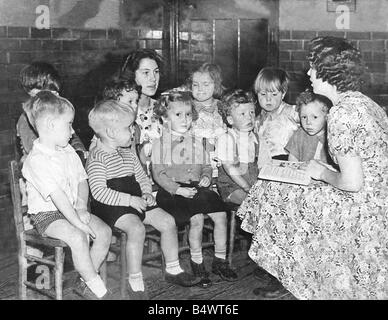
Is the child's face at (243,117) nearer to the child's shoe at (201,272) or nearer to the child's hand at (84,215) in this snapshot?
the child's shoe at (201,272)

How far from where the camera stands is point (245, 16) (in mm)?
5457

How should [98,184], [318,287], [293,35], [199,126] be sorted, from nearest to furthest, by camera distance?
1. [318,287]
2. [98,184]
3. [199,126]
4. [293,35]

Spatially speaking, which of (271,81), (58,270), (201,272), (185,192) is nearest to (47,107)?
(58,270)

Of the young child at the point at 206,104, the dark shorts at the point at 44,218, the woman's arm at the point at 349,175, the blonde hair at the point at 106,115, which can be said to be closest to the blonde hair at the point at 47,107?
the blonde hair at the point at 106,115

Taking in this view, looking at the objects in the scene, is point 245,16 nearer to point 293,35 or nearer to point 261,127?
point 293,35

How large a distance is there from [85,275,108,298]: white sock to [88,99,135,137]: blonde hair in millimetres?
881

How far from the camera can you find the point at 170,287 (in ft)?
13.0

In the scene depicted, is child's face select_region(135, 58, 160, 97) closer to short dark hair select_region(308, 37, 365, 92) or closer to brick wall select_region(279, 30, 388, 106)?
short dark hair select_region(308, 37, 365, 92)

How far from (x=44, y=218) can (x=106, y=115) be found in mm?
724

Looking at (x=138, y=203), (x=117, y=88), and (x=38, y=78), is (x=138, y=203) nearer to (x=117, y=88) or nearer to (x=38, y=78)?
(x=117, y=88)

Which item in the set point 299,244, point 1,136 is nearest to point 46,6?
point 1,136

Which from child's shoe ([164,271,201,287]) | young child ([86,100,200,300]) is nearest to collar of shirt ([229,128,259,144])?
young child ([86,100,200,300])

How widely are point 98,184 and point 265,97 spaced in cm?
148

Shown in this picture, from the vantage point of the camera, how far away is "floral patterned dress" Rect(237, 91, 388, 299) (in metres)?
3.00
